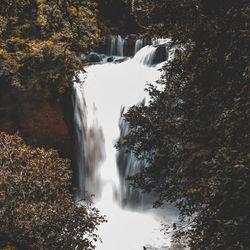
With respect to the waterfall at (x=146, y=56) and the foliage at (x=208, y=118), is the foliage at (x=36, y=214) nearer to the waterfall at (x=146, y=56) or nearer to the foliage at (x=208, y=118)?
the foliage at (x=208, y=118)

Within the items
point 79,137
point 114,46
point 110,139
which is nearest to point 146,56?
point 114,46

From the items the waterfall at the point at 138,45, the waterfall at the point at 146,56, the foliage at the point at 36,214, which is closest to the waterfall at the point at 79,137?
the waterfall at the point at 146,56

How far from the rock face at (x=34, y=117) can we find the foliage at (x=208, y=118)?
699cm

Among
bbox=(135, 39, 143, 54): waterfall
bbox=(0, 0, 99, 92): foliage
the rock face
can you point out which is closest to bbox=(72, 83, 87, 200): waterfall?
the rock face

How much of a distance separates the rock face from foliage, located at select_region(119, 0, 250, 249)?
6.99 m

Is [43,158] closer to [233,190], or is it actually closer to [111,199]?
[233,190]

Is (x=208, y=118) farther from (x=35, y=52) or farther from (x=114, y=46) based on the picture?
(x=114, y=46)

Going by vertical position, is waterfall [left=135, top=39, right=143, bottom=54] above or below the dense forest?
above

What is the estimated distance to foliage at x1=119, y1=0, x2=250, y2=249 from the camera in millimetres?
2445

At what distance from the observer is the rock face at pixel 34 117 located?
38.5 ft

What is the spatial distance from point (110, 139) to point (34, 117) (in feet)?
14.6

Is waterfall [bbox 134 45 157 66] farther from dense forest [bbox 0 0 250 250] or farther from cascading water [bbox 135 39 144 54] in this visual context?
dense forest [bbox 0 0 250 250]

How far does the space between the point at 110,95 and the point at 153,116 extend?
893 centimetres

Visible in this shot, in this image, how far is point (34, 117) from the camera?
12.1 meters
